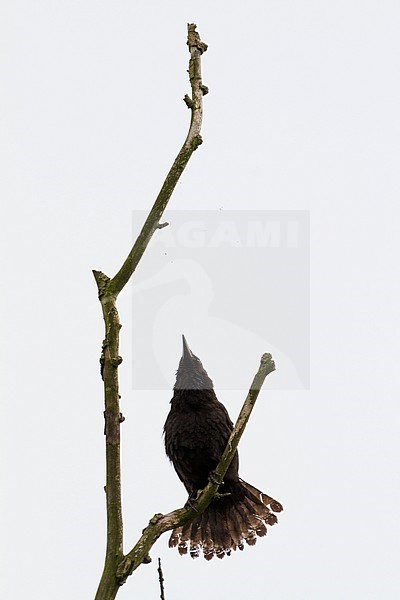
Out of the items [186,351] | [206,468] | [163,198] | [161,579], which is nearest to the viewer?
[161,579]

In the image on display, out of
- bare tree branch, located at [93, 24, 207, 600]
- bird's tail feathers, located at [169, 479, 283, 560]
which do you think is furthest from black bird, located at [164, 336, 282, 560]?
bare tree branch, located at [93, 24, 207, 600]


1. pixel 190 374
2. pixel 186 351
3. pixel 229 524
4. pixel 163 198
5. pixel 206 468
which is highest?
pixel 163 198

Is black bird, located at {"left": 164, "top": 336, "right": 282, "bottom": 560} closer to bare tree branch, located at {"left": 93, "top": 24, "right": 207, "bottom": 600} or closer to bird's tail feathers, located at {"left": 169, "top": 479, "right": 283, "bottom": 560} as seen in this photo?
bird's tail feathers, located at {"left": 169, "top": 479, "right": 283, "bottom": 560}

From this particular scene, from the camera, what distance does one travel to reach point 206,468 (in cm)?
659

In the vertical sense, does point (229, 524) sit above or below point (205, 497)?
below

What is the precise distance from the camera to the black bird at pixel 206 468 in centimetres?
659

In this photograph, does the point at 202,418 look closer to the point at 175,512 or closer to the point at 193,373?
the point at 193,373

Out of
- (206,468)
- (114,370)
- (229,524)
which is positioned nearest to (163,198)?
(114,370)

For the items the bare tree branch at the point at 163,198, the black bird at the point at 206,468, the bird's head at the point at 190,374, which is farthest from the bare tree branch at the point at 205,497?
the bird's head at the point at 190,374

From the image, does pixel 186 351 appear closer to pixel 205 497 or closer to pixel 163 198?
pixel 205 497

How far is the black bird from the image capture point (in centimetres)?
659

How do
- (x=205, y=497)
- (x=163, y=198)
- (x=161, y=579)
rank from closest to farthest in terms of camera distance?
1. (x=161, y=579)
2. (x=163, y=198)
3. (x=205, y=497)

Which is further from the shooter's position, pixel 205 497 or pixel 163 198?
A: pixel 205 497

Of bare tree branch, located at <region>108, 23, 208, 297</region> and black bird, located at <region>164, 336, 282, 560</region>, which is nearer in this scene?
bare tree branch, located at <region>108, 23, 208, 297</region>
